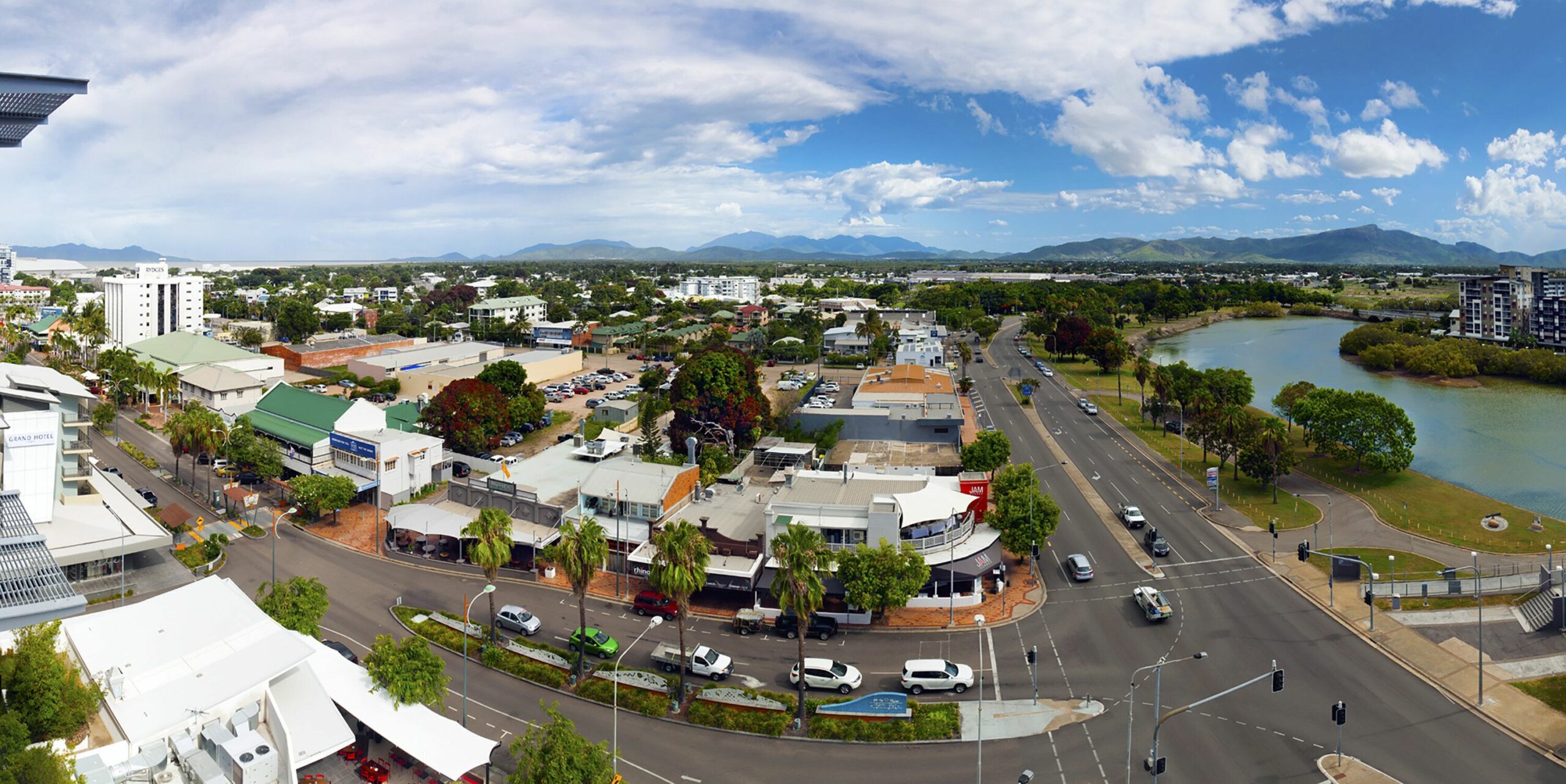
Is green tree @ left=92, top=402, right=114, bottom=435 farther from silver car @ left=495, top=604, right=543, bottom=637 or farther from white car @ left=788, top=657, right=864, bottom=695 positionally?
white car @ left=788, top=657, right=864, bottom=695

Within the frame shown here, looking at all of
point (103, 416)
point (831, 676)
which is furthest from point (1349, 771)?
point (103, 416)

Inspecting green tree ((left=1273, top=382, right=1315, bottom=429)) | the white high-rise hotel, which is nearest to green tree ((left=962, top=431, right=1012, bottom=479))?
green tree ((left=1273, top=382, right=1315, bottom=429))

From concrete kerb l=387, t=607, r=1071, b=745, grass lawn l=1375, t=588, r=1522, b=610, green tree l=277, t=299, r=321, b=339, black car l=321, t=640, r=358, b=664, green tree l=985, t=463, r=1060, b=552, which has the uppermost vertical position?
green tree l=277, t=299, r=321, b=339

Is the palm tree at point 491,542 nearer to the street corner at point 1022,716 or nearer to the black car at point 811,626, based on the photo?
the black car at point 811,626

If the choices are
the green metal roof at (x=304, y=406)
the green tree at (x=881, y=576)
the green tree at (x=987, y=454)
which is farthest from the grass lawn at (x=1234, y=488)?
the green metal roof at (x=304, y=406)

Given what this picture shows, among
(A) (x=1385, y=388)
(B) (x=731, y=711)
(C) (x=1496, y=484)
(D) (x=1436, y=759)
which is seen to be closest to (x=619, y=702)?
(B) (x=731, y=711)

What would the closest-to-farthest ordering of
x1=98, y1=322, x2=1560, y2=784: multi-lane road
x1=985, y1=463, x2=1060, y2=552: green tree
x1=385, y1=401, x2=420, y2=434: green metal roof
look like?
x1=98, y1=322, x2=1560, y2=784: multi-lane road
x1=985, y1=463, x2=1060, y2=552: green tree
x1=385, y1=401, x2=420, y2=434: green metal roof
